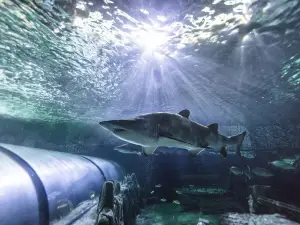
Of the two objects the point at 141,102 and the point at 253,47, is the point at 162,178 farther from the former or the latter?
the point at 253,47

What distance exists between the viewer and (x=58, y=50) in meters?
9.73

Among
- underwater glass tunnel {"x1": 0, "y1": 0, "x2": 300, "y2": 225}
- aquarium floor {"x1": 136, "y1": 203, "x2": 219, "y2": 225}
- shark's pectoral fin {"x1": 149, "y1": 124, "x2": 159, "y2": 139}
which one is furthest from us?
aquarium floor {"x1": 136, "y1": 203, "x2": 219, "y2": 225}

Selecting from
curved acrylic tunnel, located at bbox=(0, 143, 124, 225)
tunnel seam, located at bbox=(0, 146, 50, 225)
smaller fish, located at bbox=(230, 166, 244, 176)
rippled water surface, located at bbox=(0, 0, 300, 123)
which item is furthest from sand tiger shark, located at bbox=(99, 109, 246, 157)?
smaller fish, located at bbox=(230, 166, 244, 176)

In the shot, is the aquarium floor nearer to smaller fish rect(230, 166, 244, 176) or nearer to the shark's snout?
smaller fish rect(230, 166, 244, 176)

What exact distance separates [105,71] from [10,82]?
24.8ft

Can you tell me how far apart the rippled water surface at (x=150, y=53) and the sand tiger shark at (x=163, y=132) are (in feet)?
16.6

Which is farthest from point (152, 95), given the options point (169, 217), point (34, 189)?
point (34, 189)

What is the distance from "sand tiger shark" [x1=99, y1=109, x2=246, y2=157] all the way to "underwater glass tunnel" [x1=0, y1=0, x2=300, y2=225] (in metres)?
0.03

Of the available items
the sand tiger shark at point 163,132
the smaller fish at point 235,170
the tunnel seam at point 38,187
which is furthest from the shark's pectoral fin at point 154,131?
the smaller fish at point 235,170

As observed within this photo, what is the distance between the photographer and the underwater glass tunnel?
5766 mm

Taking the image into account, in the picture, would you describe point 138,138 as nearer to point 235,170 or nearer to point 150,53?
point 150,53

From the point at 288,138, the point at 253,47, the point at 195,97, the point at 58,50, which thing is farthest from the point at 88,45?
the point at 288,138

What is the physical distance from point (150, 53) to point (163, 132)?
7645mm

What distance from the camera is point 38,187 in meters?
6.77
